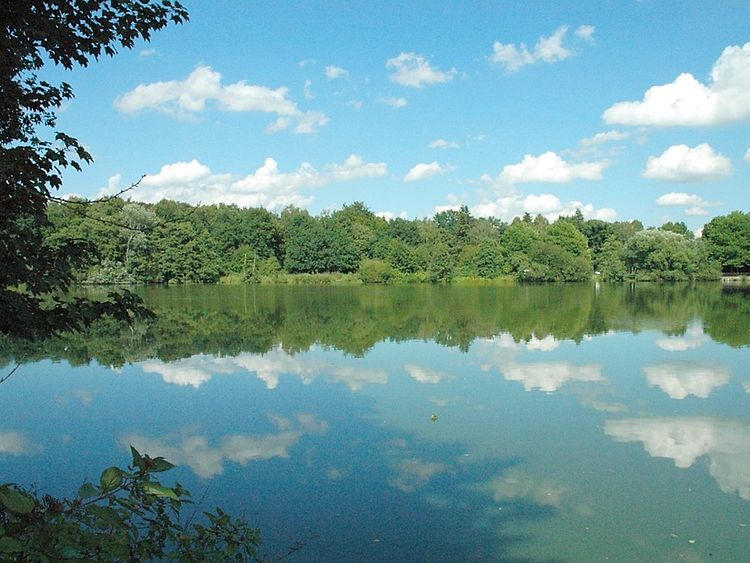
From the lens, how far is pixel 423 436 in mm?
7758

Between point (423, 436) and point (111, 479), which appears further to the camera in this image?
point (423, 436)

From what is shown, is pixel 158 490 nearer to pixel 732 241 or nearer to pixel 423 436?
pixel 423 436

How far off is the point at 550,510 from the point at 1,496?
4516 mm

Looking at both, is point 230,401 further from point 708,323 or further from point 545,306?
point 545,306

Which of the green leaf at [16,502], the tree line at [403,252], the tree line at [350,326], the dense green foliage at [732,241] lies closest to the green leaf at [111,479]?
the green leaf at [16,502]

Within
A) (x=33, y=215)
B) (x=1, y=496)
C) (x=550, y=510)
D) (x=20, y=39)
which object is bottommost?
(x=550, y=510)

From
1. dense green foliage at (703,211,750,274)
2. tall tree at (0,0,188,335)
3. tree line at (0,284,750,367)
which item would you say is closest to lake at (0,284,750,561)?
tree line at (0,284,750,367)

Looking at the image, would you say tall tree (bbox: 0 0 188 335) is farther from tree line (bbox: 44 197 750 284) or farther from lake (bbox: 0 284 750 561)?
tree line (bbox: 44 197 750 284)

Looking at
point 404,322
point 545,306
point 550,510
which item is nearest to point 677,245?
point 545,306

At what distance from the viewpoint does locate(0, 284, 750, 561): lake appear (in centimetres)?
509

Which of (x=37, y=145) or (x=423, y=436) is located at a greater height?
(x=37, y=145)

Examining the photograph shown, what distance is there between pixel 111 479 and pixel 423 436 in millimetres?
5788

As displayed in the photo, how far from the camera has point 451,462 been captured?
6.77 metres

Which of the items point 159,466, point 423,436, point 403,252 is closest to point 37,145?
point 159,466
